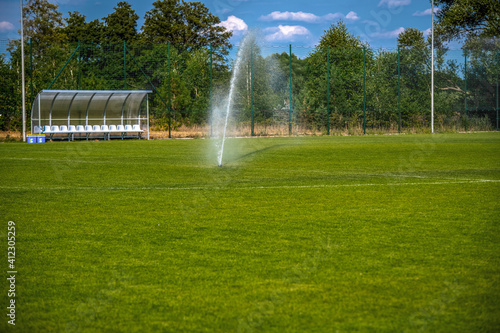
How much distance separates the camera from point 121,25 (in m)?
61.0

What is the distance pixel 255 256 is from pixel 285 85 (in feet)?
115

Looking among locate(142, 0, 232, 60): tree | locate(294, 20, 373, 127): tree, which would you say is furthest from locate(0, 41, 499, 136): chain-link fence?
locate(142, 0, 232, 60): tree

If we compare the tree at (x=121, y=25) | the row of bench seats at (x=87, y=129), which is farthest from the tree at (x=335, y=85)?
the tree at (x=121, y=25)

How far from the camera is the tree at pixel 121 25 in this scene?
6066 centimetres

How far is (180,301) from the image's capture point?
4125 mm

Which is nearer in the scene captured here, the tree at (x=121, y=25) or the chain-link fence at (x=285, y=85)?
the chain-link fence at (x=285, y=85)

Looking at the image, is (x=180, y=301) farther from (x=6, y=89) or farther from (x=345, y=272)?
(x=6, y=89)

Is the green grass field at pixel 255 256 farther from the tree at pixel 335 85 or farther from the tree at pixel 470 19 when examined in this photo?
the tree at pixel 470 19

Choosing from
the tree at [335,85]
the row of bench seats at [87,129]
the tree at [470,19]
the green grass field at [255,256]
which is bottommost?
the green grass field at [255,256]

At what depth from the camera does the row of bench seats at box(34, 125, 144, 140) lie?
31.2 metres

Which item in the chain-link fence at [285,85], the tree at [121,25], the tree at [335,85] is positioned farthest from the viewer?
the tree at [121,25]

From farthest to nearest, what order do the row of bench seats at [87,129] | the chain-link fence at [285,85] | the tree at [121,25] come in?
the tree at [121,25]
the chain-link fence at [285,85]
the row of bench seats at [87,129]

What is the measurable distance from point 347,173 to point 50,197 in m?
6.81

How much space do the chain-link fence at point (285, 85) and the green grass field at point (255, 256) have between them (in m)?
25.0
